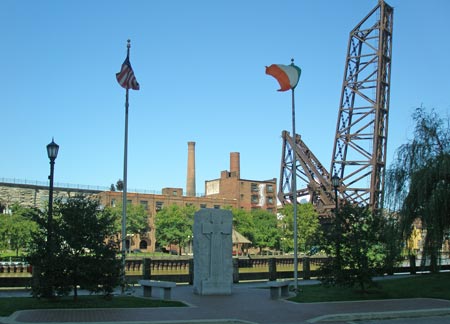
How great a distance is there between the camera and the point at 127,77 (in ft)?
75.8

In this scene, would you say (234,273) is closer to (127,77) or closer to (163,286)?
(163,286)

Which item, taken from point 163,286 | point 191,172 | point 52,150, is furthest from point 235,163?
point 163,286

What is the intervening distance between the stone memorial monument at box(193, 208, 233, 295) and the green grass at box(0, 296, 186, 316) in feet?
11.4

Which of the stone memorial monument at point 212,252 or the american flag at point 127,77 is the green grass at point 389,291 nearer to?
the stone memorial monument at point 212,252

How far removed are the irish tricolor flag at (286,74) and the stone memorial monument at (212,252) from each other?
23.1 feet

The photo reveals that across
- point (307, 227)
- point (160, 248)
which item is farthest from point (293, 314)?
point (160, 248)

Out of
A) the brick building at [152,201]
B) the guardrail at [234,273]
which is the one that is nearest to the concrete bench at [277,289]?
the guardrail at [234,273]

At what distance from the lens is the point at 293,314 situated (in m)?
16.1

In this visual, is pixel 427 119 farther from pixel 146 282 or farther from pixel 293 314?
pixel 146 282

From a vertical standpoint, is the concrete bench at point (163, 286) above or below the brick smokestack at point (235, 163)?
below

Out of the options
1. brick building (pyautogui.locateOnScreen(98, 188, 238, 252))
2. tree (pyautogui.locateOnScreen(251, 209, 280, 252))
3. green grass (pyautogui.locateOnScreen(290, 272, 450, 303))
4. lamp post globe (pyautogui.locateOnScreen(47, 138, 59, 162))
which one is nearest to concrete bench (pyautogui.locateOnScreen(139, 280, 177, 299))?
green grass (pyautogui.locateOnScreen(290, 272, 450, 303))

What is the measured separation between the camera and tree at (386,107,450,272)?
2139 cm

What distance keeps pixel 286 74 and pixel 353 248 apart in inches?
343

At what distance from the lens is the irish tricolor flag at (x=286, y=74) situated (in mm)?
25062
